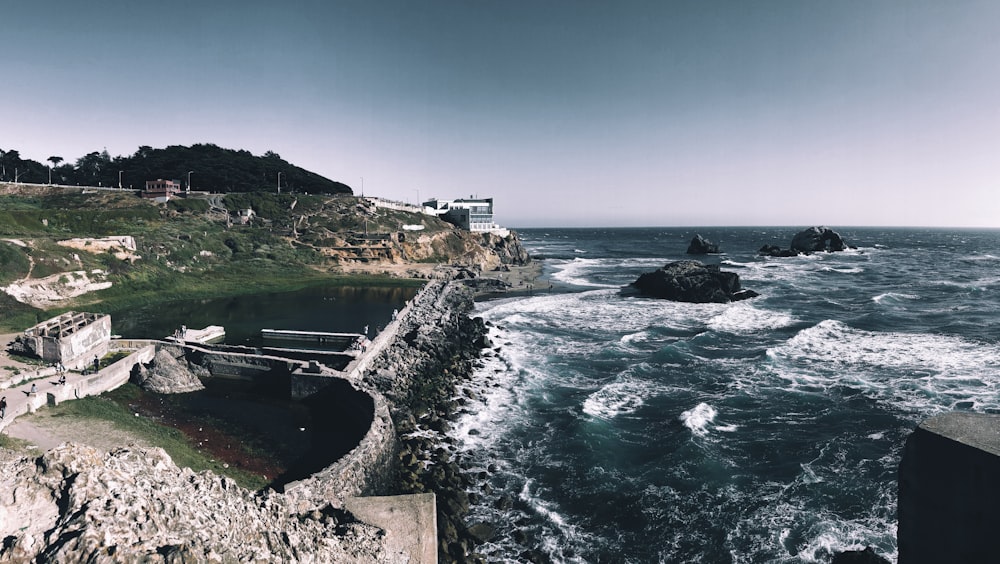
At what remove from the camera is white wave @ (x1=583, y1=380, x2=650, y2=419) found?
2894 centimetres

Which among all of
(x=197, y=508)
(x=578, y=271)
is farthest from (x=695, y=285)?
(x=197, y=508)

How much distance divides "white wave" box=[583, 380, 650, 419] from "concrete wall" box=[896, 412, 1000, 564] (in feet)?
69.5

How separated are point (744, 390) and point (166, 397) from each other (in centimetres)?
3651

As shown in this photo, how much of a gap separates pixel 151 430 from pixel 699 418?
2881cm

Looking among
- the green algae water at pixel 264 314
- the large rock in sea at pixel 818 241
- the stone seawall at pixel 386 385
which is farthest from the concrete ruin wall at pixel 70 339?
the large rock in sea at pixel 818 241

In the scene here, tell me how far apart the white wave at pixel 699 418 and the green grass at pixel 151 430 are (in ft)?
71.3

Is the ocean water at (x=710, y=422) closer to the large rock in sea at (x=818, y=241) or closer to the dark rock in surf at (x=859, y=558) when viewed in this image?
the dark rock in surf at (x=859, y=558)

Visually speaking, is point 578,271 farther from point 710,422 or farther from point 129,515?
point 129,515

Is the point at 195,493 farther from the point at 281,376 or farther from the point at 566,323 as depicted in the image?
the point at 566,323

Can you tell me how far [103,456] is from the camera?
30.0 feet

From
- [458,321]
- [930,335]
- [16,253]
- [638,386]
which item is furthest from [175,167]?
[930,335]

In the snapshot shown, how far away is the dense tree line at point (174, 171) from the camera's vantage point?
362ft

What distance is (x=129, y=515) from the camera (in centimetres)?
789

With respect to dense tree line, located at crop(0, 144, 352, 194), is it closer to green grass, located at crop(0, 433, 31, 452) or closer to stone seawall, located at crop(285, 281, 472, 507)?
stone seawall, located at crop(285, 281, 472, 507)
